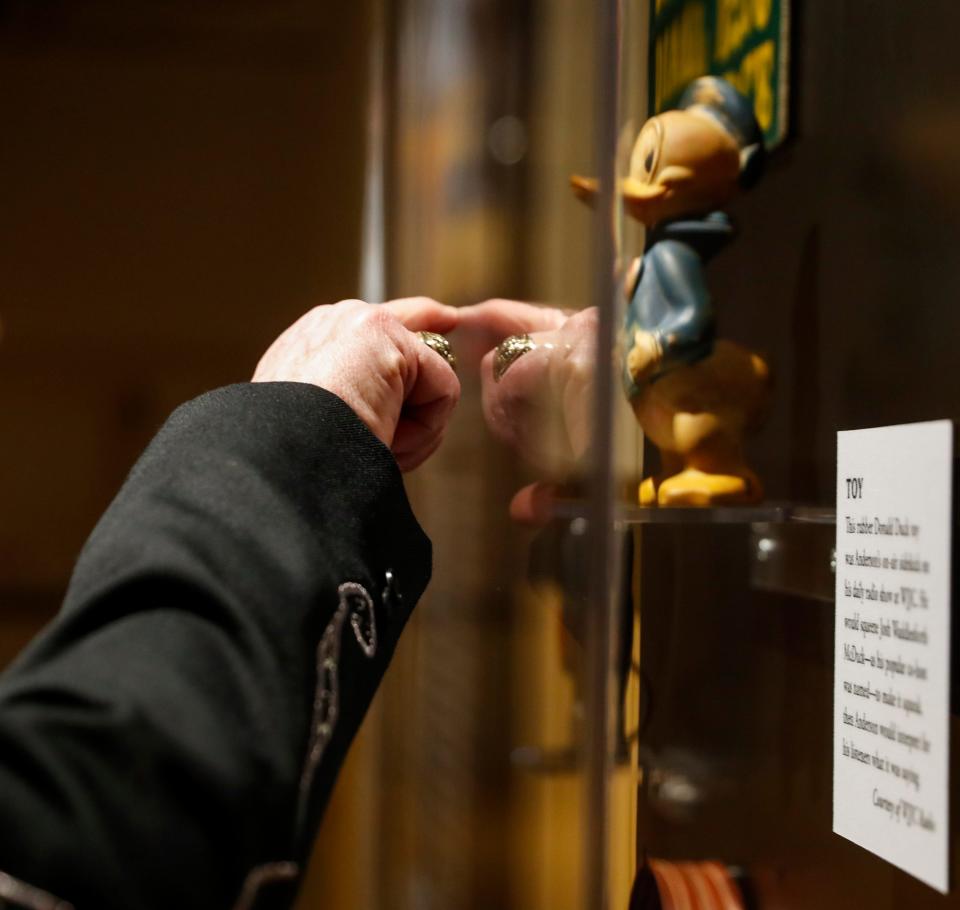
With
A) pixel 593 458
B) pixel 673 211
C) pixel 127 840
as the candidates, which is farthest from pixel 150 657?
pixel 673 211

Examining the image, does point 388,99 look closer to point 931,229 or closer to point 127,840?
point 931,229

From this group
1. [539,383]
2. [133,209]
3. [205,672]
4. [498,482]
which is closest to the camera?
[205,672]

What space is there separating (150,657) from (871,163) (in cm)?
31

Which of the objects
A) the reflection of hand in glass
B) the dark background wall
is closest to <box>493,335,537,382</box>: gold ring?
the reflection of hand in glass

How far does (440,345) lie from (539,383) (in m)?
0.04

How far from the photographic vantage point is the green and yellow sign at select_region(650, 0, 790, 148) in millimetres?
382

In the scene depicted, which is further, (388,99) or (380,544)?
(388,99)

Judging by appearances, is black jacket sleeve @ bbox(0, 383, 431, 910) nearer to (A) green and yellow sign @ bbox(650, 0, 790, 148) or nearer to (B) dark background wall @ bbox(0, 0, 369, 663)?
(A) green and yellow sign @ bbox(650, 0, 790, 148)

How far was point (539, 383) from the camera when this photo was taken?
38 cm

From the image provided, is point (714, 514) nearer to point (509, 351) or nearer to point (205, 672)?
point (509, 351)

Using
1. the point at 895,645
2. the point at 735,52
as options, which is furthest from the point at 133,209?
the point at 895,645

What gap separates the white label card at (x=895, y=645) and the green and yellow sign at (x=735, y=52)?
0.14m

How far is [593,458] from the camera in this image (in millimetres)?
323

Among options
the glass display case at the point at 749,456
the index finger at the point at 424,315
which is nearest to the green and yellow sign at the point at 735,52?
the glass display case at the point at 749,456
